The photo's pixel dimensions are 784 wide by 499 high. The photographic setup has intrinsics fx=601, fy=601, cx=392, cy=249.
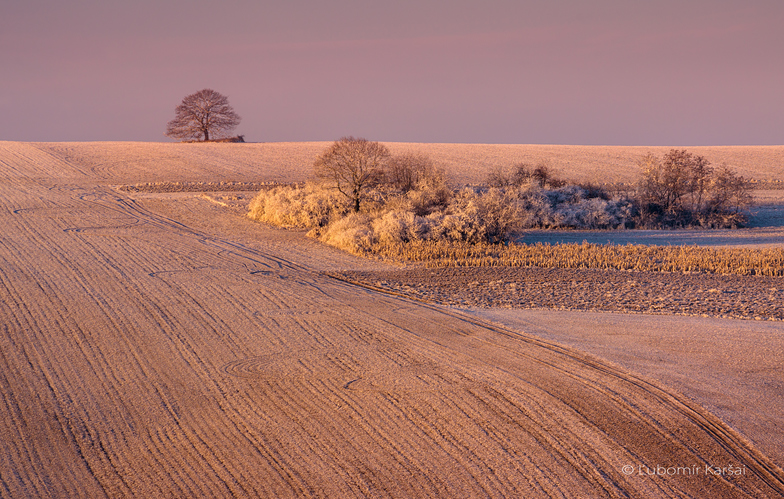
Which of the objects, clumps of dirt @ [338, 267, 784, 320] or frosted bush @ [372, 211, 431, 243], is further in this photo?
frosted bush @ [372, 211, 431, 243]

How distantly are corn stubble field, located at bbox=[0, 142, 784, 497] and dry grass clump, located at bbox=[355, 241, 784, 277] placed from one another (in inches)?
12.9

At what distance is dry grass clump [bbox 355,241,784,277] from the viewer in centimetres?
1662

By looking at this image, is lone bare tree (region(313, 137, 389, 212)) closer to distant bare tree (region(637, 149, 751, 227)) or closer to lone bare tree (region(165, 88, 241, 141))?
distant bare tree (region(637, 149, 751, 227))

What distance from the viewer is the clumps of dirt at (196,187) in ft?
115

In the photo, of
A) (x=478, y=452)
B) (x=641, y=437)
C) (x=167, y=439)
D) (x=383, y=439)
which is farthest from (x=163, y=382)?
(x=641, y=437)

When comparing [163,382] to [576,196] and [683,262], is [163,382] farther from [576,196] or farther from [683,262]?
[576,196]

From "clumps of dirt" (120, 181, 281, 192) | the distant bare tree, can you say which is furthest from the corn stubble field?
"clumps of dirt" (120, 181, 281, 192)

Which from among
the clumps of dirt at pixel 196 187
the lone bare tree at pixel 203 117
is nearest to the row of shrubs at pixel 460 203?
the clumps of dirt at pixel 196 187

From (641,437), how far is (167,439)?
5.57 metres

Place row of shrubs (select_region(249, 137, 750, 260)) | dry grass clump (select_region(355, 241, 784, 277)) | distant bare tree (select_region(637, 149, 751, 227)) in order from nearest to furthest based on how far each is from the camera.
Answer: dry grass clump (select_region(355, 241, 784, 277))
row of shrubs (select_region(249, 137, 750, 260))
distant bare tree (select_region(637, 149, 751, 227))

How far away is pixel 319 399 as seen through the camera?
26.4 feet

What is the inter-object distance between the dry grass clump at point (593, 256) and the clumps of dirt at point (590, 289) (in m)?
0.60

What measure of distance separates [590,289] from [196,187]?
91.8 feet

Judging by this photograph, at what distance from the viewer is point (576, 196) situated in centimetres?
2888
